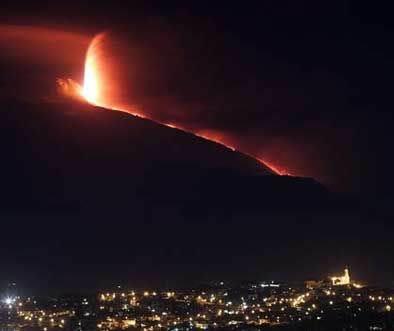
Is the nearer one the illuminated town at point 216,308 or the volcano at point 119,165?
the illuminated town at point 216,308

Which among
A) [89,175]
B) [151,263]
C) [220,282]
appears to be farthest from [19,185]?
[220,282]

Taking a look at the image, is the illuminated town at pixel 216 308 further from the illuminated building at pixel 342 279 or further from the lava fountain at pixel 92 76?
the lava fountain at pixel 92 76

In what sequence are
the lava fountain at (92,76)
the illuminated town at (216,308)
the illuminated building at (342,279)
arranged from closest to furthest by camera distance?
the illuminated town at (216,308) < the illuminated building at (342,279) < the lava fountain at (92,76)

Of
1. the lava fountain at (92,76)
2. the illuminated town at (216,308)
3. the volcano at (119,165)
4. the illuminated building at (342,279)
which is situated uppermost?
the lava fountain at (92,76)

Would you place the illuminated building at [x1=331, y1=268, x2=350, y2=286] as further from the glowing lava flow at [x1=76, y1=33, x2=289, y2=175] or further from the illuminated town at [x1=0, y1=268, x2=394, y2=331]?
the glowing lava flow at [x1=76, y1=33, x2=289, y2=175]

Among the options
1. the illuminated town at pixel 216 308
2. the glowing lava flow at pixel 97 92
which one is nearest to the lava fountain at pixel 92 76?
the glowing lava flow at pixel 97 92

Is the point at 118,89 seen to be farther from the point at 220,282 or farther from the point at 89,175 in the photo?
the point at 220,282

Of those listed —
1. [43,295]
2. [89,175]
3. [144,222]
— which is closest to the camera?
[43,295]

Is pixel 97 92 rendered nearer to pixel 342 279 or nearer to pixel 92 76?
pixel 92 76
